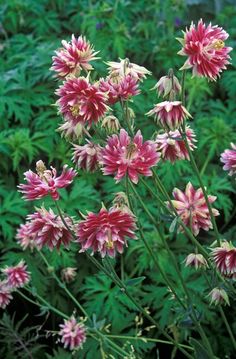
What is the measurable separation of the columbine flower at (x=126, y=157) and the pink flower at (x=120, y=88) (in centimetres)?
10

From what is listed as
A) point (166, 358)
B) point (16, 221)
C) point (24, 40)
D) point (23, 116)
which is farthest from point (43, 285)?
point (24, 40)

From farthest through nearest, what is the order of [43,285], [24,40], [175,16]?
[175,16]
[24,40]
[43,285]

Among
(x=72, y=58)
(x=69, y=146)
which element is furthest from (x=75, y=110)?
(x=69, y=146)

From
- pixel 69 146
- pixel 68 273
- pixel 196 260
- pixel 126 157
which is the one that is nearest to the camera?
pixel 126 157

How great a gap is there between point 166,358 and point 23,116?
135 cm

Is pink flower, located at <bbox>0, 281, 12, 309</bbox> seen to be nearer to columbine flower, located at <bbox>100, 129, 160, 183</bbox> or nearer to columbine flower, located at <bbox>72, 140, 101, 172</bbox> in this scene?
columbine flower, located at <bbox>72, 140, 101, 172</bbox>

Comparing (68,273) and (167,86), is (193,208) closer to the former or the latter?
(167,86)

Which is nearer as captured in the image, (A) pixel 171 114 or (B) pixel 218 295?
(A) pixel 171 114

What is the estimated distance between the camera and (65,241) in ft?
5.17

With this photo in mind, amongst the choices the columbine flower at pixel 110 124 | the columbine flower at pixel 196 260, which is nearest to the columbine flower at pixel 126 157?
the columbine flower at pixel 110 124

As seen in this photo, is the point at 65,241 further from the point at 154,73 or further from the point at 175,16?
the point at 175,16

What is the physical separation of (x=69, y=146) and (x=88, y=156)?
1.45 meters

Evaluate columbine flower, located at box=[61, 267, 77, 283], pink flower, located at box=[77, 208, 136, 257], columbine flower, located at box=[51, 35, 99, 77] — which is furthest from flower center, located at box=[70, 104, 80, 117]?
columbine flower, located at box=[61, 267, 77, 283]

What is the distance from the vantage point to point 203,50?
1.40m
